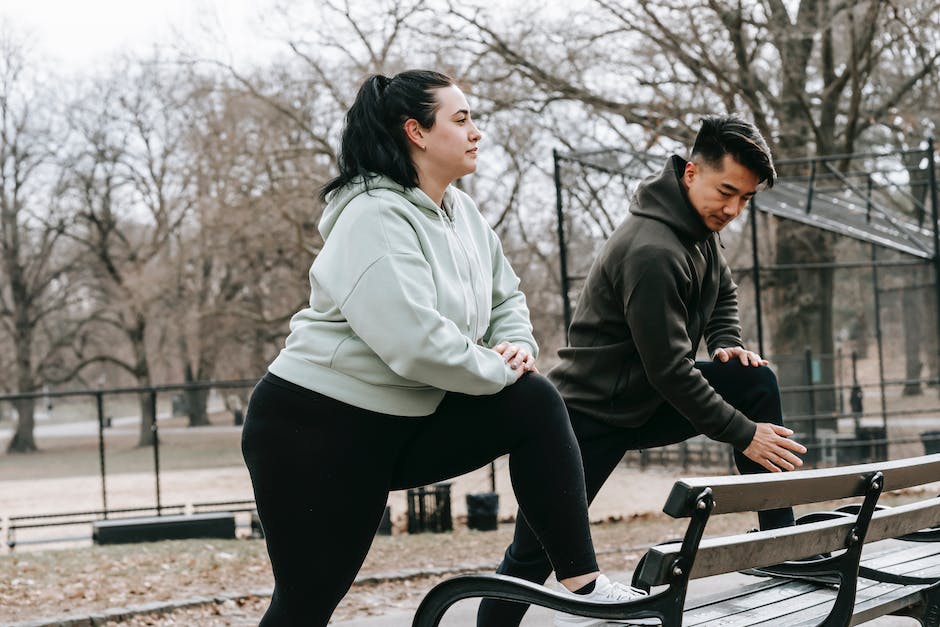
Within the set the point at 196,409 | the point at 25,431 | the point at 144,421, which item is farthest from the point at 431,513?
the point at 25,431

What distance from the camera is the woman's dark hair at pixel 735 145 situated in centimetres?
307

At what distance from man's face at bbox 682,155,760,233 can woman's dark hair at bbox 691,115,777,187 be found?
0.02 meters

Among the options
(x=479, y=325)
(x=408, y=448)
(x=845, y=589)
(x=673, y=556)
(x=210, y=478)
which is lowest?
(x=210, y=478)

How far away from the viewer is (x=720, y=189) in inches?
125

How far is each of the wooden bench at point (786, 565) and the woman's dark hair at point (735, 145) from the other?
0.91 m

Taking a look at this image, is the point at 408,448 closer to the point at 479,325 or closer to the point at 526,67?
the point at 479,325

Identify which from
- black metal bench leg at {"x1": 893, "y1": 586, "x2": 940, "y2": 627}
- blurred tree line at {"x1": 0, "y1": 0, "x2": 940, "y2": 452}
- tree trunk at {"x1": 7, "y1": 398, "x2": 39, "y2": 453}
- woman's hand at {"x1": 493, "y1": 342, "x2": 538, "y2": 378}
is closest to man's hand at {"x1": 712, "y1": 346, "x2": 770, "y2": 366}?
black metal bench leg at {"x1": 893, "y1": 586, "x2": 940, "y2": 627}

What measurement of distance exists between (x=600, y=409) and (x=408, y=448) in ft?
2.90

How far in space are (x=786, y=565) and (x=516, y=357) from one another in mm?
1063

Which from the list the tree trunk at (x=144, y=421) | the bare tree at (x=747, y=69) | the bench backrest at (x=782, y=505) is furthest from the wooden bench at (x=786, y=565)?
the tree trunk at (x=144, y=421)

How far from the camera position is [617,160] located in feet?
43.2

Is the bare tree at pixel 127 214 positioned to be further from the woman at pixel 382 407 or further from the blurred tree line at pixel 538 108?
the woman at pixel 382 407

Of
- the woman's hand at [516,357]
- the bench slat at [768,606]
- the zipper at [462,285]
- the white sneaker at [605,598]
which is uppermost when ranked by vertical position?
the zipper at [462,285]

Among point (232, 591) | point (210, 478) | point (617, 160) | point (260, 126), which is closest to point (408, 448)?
point (232, 591)
